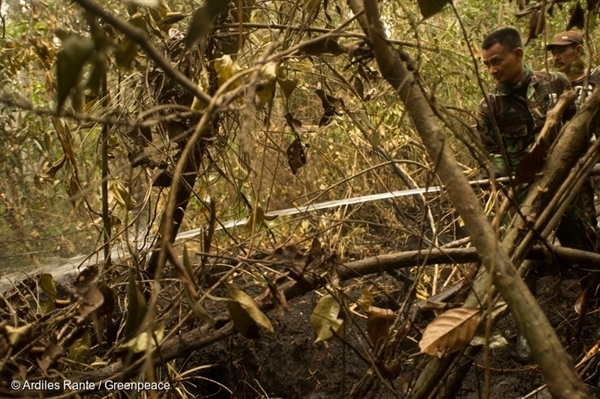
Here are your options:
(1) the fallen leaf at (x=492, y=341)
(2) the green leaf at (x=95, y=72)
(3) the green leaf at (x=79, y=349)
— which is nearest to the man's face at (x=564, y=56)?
(1) the fallen leaf at (x=492, y=341)

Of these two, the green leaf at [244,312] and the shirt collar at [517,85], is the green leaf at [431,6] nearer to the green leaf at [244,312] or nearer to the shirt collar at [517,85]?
the green leaf at [244,312]

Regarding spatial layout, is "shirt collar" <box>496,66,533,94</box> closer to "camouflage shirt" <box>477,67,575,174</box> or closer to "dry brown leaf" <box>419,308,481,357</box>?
"camouflage shirt" <box>477,67,575,174</box>

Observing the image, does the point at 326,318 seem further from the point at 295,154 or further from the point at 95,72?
the point at 95,72

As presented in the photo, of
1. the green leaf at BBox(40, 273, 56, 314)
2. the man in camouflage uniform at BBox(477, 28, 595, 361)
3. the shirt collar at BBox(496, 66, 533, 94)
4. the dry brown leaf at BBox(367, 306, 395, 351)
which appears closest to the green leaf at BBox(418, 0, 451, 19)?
the dry brown leaf at BBox(367, 306, 395, 351)

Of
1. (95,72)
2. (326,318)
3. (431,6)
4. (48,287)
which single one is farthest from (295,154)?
(95,72)

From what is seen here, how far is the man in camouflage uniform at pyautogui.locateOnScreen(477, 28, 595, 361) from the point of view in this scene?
2670 millimetres

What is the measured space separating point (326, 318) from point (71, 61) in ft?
2.80

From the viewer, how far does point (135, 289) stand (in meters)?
1.08

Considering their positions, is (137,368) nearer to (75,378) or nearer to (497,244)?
(75,378)

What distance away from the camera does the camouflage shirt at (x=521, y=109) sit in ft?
9.11

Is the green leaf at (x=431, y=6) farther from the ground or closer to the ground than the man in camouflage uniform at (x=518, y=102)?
farther from the ground

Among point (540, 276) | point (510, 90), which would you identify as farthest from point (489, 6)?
point (540, 276)

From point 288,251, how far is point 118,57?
61 cm

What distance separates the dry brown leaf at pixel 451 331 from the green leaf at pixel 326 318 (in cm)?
30
